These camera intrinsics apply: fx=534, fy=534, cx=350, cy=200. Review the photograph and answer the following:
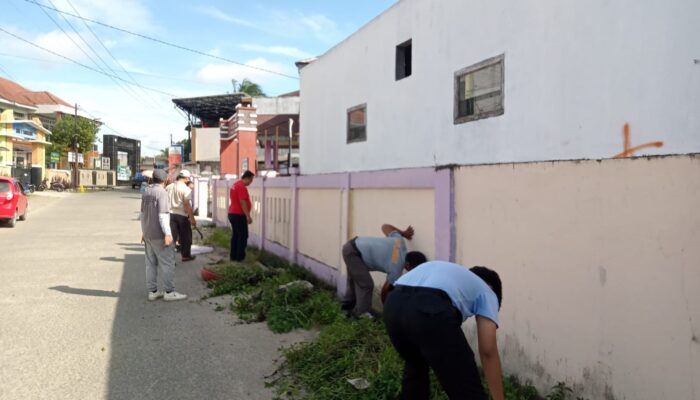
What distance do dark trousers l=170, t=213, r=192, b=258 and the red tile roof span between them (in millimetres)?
44049

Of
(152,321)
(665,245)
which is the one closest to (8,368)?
(152,321)

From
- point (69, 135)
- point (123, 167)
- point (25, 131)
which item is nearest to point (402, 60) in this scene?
point (25, 131)

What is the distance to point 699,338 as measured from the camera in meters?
2.54

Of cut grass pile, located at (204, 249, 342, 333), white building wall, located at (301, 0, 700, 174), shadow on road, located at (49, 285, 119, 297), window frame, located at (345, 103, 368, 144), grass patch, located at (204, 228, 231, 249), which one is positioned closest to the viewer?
cut grass pile, located at (204, 249, 342, 333)

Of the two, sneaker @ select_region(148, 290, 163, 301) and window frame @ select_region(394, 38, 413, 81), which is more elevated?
window frame @ select_region(394, 38, 413, 81)

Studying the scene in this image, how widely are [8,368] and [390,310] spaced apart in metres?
3.37

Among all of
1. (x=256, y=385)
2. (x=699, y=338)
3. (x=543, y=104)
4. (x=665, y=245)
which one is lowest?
(x=256, y=385)

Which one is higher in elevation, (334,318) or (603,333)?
(603,333)

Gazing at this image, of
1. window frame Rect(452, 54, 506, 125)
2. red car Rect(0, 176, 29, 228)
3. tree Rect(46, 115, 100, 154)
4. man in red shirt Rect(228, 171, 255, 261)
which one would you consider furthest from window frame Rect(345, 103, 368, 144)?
tree Rect(46, 115, 100, 154)

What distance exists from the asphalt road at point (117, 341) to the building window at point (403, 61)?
651cm

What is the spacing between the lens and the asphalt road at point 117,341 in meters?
3.92

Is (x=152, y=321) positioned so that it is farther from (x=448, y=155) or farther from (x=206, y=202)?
(x=206, y=202)

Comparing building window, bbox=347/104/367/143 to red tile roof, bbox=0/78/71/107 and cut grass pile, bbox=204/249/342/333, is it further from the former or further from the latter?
red tile roof, bbox=0/78/71/107

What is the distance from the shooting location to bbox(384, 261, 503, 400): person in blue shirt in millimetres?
2443
